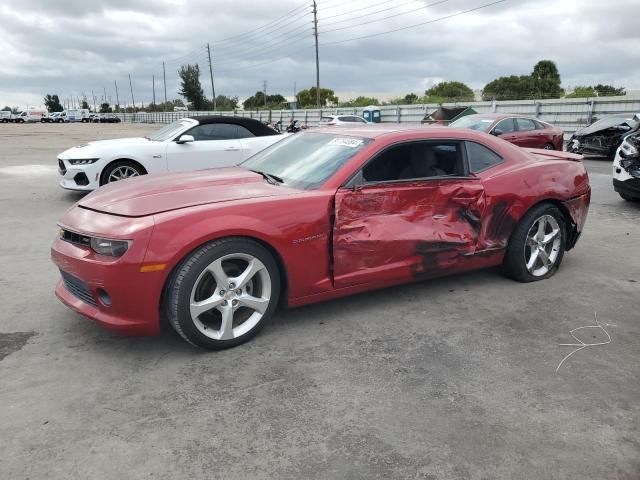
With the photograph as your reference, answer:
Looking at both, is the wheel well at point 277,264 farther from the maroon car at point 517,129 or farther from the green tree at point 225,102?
the green tree at point 225,102

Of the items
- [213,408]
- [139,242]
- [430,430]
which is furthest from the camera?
[139,242]

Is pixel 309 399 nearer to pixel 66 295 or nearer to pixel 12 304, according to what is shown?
pixel 66 295

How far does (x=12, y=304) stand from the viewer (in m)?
4.05

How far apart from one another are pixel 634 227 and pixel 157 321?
6.30m

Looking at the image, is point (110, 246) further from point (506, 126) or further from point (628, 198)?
point (506, 126)

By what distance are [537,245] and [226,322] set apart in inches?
115

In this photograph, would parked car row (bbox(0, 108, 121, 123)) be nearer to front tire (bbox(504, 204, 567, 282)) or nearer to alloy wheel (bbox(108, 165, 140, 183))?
alloy wheel (bbox(108, 165, 140, 183))

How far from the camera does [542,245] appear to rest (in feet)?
15.4

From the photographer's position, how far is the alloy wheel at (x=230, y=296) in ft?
10.5

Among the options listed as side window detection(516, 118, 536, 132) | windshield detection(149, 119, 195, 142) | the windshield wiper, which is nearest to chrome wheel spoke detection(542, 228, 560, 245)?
the windshield wiper

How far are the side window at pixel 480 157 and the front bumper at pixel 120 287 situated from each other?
2.63 m

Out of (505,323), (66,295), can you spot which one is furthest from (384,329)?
(66,295)

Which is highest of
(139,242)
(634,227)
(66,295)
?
(139,242)

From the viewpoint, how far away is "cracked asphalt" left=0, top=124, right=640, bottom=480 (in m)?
2.33
